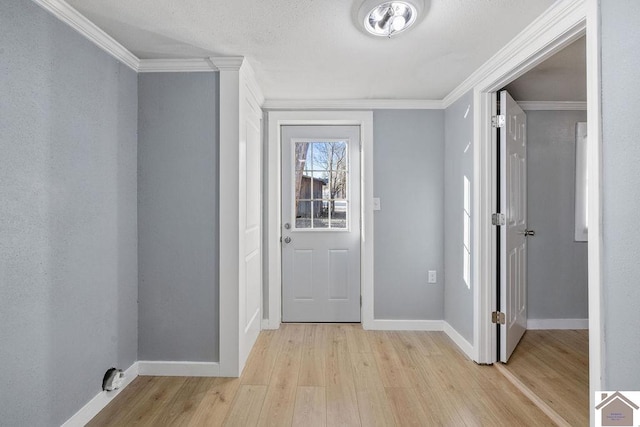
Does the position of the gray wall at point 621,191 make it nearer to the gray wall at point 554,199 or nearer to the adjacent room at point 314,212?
the adjacent room at point 314,212

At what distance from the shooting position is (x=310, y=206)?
3.34 metres

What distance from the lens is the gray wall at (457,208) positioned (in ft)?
8.67

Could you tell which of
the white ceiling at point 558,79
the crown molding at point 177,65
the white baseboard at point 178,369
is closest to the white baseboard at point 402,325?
the white baseboard at point 178,369

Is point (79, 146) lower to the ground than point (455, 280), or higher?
higher

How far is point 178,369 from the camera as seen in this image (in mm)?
2320

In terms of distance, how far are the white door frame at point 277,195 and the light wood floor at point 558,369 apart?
1.29 meters

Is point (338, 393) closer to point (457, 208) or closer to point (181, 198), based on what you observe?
point (181, 198)

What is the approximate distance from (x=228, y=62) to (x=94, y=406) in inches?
89.2

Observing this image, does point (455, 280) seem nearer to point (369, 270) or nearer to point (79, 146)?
point (369, 270)

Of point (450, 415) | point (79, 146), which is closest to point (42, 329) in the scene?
point (79, 146)

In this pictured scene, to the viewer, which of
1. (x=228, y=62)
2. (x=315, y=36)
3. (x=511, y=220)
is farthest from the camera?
(x=511, y=220)

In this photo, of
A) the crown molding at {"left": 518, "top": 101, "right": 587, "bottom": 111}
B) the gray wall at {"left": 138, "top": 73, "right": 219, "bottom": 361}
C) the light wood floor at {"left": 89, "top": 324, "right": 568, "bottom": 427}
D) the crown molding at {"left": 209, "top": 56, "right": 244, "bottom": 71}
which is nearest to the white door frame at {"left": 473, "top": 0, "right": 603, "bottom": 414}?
the light wood floor at {"left": 89, "top": 324, "right": 568, "bottom": 427}

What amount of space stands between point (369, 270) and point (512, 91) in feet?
6.72

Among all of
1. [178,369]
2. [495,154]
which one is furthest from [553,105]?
[178,369]
